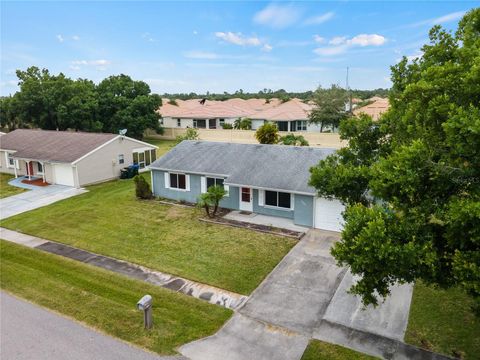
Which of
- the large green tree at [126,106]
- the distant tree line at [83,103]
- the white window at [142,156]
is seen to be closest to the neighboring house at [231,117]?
the distant tree line at [83,103]

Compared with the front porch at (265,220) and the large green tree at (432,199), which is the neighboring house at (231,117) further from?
the large green tree at (432,199)

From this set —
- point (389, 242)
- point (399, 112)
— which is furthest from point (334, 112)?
point (389, 242)

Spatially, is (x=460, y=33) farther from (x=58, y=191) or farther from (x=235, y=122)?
(x=235, y=122)

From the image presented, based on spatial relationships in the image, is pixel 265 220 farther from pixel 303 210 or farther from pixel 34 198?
pixel 34 198

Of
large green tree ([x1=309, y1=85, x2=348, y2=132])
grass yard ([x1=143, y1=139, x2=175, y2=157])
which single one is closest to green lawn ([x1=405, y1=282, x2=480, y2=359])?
grass yard ([x1=143, y1=139, x2=175, y2=157])

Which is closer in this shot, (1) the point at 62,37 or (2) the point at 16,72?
(1) the point at 62,37

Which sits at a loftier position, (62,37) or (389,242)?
(62,37)

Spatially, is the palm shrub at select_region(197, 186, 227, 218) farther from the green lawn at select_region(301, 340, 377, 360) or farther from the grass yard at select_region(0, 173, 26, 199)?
the grass yard at select_region(0, 173, 26, 199)

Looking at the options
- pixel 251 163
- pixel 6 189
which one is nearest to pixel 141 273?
pixel 251 163
